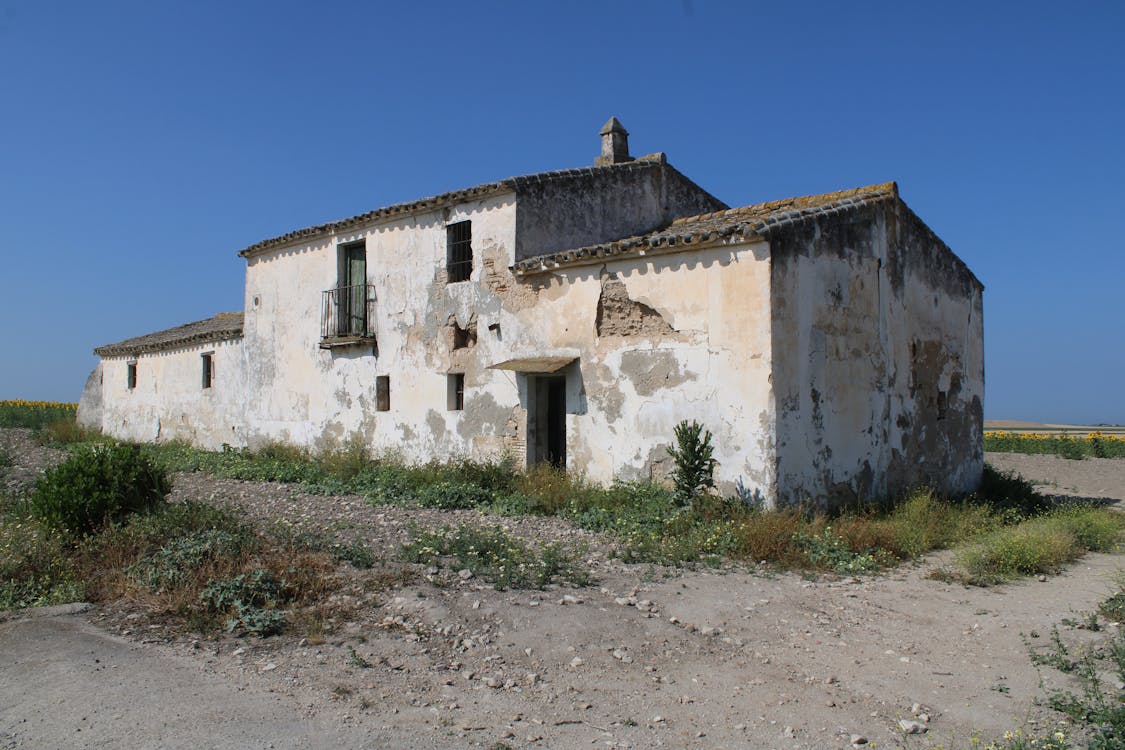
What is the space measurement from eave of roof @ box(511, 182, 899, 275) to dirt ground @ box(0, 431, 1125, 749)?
180 inches

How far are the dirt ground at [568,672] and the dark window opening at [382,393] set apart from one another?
859 centimetres

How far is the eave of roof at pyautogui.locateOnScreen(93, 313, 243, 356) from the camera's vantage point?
18.7 metres

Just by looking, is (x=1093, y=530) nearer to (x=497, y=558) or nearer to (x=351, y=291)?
(x=497, y=558)

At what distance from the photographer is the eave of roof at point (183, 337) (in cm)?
1867

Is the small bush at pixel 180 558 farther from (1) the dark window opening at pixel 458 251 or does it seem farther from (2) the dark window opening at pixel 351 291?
(2) the dark window opening at pixel 351 291

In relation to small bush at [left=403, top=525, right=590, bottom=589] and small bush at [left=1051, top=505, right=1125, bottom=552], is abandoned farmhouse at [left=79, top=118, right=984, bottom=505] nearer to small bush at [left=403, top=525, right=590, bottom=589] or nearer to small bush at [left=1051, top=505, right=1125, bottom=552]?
small bush at [left=1051, top=505, right=1125, bottom=552]

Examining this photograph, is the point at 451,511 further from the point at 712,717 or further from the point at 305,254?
the point at 305,254

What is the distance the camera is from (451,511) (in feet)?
34.7

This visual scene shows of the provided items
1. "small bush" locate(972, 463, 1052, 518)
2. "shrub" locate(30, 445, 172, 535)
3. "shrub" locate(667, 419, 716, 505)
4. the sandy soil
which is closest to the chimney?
"shrub" locate(667, 419, 716, 505)

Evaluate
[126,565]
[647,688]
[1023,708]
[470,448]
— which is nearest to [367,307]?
[470,448]

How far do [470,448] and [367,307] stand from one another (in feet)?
13.0

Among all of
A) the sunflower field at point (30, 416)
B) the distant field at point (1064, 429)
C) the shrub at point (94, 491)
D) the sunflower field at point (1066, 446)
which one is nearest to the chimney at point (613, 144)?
the shrub at point (94, 491)

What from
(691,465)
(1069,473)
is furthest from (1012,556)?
(1069,473)

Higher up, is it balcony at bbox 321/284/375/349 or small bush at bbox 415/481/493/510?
balcony at bbox 321/284/375/349
